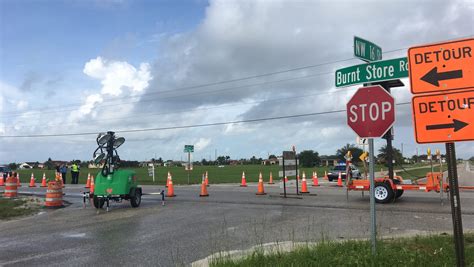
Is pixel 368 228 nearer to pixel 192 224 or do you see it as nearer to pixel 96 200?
pixel 192 224

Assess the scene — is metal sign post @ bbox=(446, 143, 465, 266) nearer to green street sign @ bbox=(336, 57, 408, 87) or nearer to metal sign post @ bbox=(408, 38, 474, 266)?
metal sign post @ bbox=(408, 38, 474, 266)

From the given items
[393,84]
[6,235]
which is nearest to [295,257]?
[6,235]

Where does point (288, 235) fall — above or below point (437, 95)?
below

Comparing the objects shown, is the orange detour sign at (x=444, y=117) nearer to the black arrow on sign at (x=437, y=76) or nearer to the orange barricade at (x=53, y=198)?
the black arrow on sign at (x=437, y=76)

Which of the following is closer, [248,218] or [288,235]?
[288,235]

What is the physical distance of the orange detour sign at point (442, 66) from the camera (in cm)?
472

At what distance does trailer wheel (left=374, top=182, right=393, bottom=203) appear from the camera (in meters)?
15.5

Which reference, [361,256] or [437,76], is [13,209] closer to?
[361,256]

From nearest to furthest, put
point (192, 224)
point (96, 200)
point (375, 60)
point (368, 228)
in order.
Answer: point (375, 60) < point (368, 228) < point (192, 224) < point (96, 200)

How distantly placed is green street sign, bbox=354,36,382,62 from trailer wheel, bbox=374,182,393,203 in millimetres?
8946

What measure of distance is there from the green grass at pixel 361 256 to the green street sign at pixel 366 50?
3.13 metres

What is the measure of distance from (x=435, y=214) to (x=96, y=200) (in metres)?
11.6

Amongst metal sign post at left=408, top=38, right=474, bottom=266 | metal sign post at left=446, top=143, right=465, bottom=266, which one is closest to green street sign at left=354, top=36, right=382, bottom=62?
metal sign post at left=408, top=38, right=474, bottom=266

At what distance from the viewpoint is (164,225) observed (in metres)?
11.5
